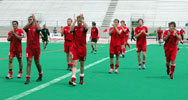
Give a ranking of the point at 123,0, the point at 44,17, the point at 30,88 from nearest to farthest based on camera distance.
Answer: the point at 30,88
the point at 44,17
the point at 123,0

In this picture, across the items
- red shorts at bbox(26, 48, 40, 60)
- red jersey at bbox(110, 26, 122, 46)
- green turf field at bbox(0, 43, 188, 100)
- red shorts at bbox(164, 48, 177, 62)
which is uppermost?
red jersey at bbox(110, 26, 122, 46)

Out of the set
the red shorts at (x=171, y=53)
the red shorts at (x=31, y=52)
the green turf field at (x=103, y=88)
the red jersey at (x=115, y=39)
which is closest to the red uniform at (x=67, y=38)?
the red jersey at (x=115, y=39)

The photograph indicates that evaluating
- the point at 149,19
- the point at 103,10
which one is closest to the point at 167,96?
the point at 149,19

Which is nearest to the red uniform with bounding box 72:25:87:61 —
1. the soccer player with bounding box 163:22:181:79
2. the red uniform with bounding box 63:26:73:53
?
the soccer player with bounding box 163:22:181:79

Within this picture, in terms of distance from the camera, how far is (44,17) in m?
52.4

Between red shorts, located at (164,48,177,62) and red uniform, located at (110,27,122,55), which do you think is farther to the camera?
red uniform, located at (110,27,122,55)

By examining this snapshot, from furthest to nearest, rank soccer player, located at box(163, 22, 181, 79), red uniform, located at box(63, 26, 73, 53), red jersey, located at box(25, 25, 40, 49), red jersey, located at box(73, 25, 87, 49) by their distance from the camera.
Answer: red uniform, located at box(63, 26, 73, 53)
soccer player, located at box(163, 22, 181, 79)
red jersey, located at box(25, 25, 40, 49)
red jersey, located at box(73, 25, 87, 49)

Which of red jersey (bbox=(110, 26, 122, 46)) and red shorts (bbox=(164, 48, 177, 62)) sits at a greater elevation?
red jersey (bbox=(110, 26, 122, 46))

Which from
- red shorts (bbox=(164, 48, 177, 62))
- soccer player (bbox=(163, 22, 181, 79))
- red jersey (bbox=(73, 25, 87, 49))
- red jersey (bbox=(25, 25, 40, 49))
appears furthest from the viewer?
red shorts (bbox=(164, 48, 177, 62))

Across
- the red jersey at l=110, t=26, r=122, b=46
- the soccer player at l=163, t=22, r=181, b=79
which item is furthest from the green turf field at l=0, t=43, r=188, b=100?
the red jersey at l=110, t=26, r=122, b=46

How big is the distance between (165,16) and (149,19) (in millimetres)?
2311

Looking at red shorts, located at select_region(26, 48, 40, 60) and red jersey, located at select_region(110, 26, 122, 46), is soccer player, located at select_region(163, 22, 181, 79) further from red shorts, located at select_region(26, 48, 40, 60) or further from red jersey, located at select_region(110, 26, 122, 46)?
red shorts, located at select_region(26, 48, 40, 60)

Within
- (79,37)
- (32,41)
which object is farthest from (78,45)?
(32,41)

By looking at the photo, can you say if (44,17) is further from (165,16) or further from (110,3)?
(165,16)
